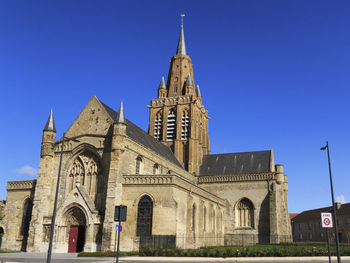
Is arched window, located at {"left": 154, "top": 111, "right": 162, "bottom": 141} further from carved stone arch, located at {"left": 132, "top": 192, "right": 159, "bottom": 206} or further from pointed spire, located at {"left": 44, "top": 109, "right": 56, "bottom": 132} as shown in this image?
carved stone arch, located at {"left": 132, "top": 192, "right": 159, "bottom": 206}

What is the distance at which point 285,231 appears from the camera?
46.8 metres

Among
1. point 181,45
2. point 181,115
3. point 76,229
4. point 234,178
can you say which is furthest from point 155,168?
point 181,45

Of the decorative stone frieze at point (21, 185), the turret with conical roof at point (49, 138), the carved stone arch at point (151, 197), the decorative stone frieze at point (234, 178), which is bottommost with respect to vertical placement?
the carved stone arch at point (151, 197)

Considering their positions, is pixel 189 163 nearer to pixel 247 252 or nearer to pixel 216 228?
pixel 216 228

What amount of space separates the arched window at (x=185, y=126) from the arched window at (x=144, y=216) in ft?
76.1

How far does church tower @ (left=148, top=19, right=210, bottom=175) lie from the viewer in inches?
2174

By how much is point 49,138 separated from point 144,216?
14111 millimetres

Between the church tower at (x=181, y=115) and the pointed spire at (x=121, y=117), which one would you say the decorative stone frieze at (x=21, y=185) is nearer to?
the pointed spire at (x=121, y=117)

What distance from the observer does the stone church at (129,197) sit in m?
33.4

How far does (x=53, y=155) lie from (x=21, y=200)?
749cm

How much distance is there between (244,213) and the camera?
49500 millimetres

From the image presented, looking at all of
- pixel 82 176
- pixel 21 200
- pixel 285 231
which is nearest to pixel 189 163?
pixel 285 231

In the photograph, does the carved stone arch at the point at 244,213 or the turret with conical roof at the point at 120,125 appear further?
the carved stone arch at the point at 244,213

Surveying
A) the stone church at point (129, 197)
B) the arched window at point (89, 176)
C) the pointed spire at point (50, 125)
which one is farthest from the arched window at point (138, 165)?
the pointed spire at point (50, 125)
